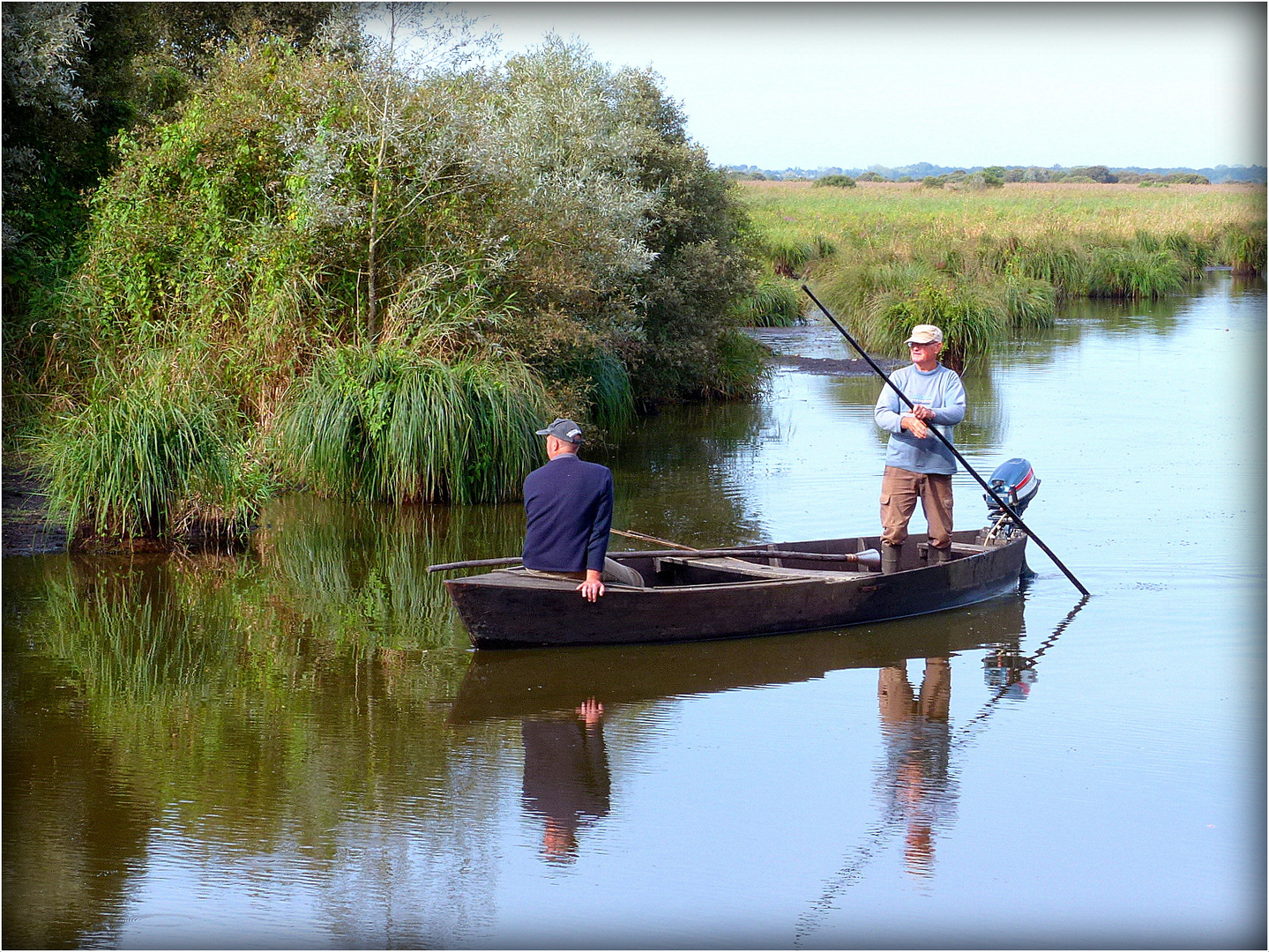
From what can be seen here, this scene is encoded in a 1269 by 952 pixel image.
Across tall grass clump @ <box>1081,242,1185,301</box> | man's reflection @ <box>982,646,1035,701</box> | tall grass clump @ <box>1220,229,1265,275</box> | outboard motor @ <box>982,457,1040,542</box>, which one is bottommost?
man's reflection @ <box>982,646,1035,701</box>

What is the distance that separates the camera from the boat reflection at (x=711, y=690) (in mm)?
6102

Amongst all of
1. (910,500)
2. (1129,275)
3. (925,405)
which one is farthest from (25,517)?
(1129,275)

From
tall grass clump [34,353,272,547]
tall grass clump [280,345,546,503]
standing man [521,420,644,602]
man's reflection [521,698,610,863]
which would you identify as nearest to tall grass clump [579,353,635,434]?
tall grass clump [280,345,546,503]

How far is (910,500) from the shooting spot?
9.30 m

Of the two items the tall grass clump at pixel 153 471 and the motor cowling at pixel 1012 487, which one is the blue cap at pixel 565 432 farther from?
the tall grass clump at pixel 153 471

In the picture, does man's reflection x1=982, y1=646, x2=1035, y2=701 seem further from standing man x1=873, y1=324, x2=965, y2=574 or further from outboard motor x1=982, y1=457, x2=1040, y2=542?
outboard motor x1=982, y1=457, x2=1040, y2=542

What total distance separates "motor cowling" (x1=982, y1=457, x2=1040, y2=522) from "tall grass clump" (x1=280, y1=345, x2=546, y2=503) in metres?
4.49

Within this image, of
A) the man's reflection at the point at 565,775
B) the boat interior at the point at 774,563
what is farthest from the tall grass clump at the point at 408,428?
the man's reflection at the point at 565,775

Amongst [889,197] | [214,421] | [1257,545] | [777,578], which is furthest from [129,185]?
[889,197]

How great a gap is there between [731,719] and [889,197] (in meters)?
56.6

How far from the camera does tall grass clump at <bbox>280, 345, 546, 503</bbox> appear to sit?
481 inches

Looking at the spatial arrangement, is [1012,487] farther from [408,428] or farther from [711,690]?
[408,428]

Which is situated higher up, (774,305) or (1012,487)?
(774,305)

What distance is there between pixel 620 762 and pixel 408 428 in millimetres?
6204
